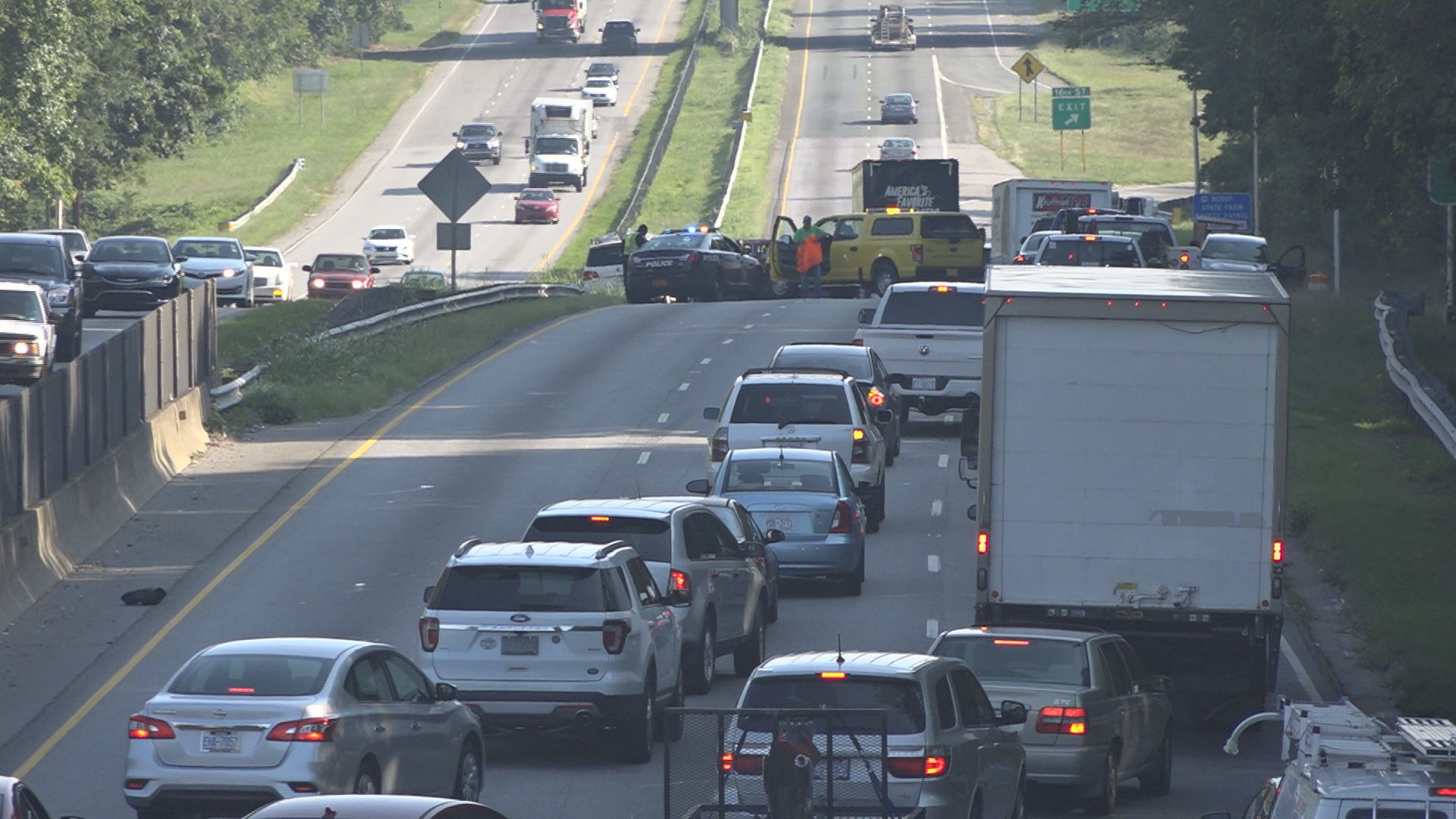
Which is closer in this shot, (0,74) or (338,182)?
(0,74)

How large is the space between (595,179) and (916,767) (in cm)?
7966

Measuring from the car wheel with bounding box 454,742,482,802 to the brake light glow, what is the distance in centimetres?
817

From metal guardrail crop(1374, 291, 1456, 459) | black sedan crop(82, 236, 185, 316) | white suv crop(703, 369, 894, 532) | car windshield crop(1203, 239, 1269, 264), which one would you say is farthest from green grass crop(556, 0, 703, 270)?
white suv crop(703, 369, 894, 532)

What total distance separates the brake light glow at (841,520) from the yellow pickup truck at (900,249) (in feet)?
68.6

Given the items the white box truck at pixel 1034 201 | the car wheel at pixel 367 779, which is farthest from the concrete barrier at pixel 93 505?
the white box truck at pixel 1034 201

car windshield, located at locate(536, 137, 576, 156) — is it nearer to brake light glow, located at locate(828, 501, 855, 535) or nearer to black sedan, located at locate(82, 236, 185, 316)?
black sedan, located at locate(82, 236, 185, 316)

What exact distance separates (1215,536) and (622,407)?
62.7 feet

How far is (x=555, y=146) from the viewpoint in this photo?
283 feet

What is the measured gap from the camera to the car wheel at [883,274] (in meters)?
43.8

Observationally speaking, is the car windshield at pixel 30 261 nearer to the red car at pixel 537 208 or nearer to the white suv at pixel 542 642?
the white suv at pixel 542 642

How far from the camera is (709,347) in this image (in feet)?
132

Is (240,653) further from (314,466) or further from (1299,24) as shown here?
(1299,24)

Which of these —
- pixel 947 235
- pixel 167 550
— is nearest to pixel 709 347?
pixel 947 235

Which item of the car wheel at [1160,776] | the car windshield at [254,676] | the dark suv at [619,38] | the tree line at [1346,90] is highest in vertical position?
the dark suv at [619,38]
